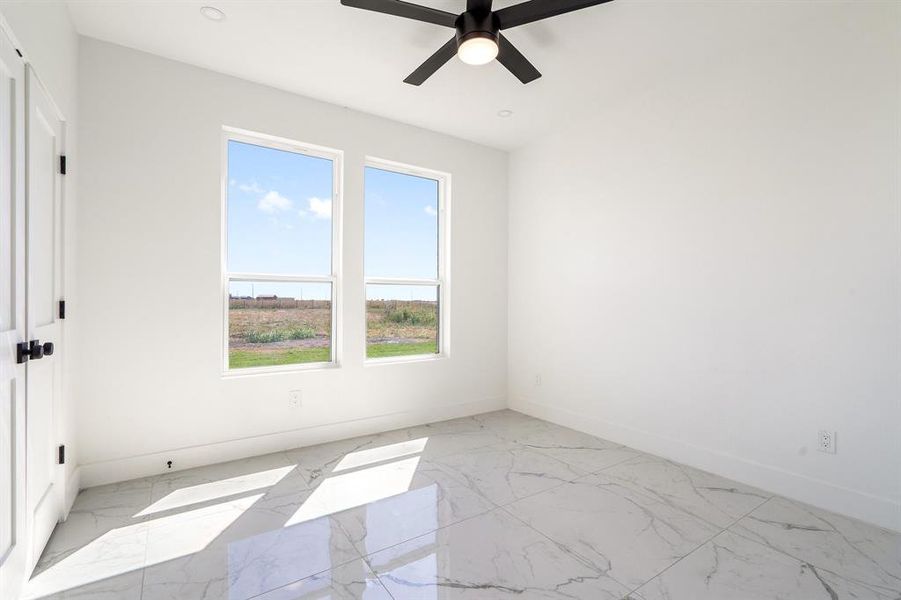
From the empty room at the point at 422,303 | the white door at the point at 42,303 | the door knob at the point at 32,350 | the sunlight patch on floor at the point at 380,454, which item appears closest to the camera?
the door knob at the point at 32,350

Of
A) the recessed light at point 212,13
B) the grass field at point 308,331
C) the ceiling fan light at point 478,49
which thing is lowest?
the grass field at point 308,331

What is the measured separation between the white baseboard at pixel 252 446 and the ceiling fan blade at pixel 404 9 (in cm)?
289

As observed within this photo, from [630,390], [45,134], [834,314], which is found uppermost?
[45,134]

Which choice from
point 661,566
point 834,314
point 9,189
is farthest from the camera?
point 834,314

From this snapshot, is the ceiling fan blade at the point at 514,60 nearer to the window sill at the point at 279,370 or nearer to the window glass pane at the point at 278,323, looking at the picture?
the window glass pane at the point at 278,323

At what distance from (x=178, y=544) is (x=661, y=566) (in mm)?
2243

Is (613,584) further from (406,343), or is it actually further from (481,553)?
(406,343)

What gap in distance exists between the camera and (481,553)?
200 cm

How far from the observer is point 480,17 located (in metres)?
2.20

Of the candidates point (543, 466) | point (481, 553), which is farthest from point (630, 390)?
point (481, 553)

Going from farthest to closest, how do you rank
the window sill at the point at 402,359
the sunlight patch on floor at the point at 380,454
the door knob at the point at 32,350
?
the window sill at the point at 402,359 → the sunlight patch on floor at the point at 380,454 → the door knob at the point at 32,350

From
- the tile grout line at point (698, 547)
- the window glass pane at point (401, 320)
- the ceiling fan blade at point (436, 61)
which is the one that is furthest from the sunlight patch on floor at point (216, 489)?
the ceiling fan blade at point (436, 61)

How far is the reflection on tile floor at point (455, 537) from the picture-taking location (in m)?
1.77

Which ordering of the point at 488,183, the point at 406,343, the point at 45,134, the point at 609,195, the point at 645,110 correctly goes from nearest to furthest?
the point at 45,134 → the point at 645,110 → the point at 609,195 → the point at 406,343 → the point at 488,183
